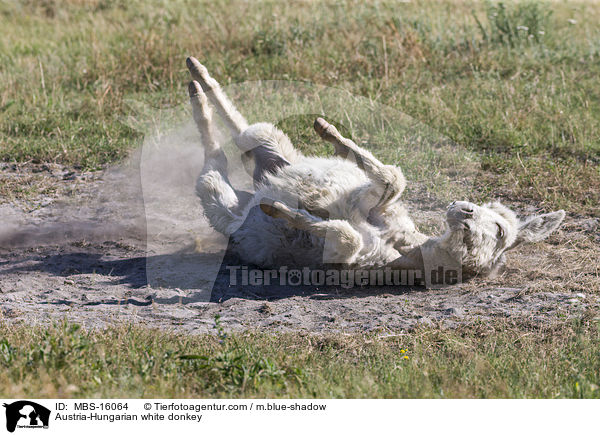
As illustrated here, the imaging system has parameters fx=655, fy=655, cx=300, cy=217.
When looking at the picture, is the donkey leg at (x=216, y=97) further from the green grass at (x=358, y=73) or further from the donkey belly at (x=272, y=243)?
the green grass at (x=358, y=73)

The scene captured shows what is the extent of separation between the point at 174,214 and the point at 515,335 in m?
3.80

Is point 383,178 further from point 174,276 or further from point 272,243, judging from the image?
point 174,276

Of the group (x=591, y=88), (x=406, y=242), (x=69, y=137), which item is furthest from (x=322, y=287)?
(x=591, y=88)

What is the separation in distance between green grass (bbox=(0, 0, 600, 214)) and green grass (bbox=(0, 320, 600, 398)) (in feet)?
10.2

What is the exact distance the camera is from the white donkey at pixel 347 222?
16.8ft

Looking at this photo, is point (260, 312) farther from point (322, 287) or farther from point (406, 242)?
point (406, 242)

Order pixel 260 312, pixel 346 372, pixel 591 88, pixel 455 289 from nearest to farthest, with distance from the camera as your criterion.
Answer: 1. pixel 346 372
2. pixel 260 312
3. pixel 455 289
4. pixel 591 88

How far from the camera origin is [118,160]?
25.8 feet

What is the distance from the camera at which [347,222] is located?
5121 millimetres

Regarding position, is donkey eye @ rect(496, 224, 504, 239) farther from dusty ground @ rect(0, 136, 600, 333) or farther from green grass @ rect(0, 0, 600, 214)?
green grass @ rect(0, 0, 600, 214)
